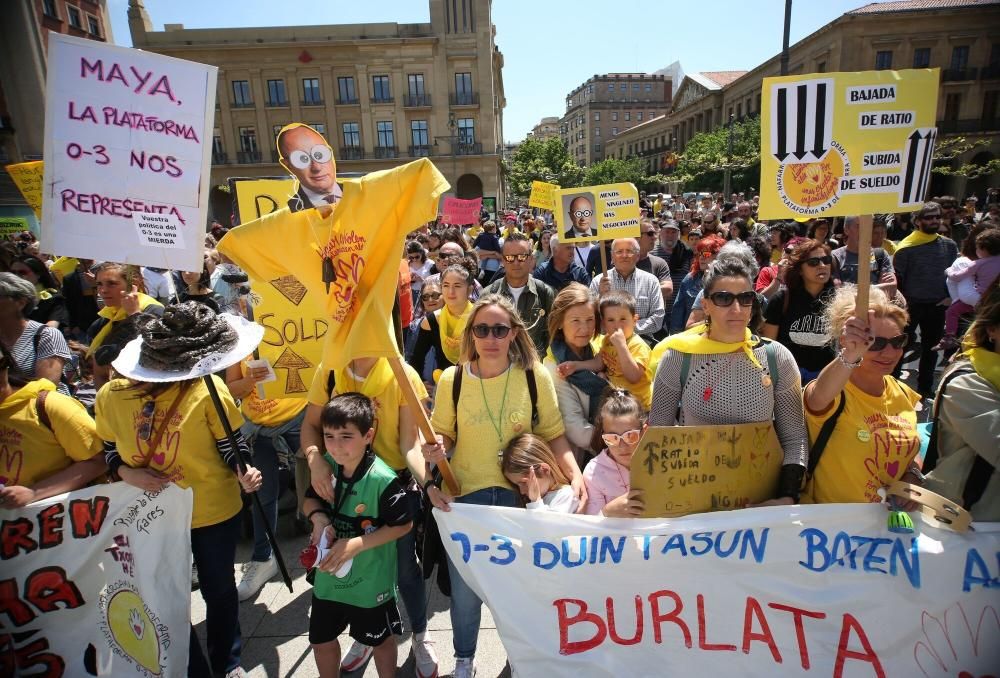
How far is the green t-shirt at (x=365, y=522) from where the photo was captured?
2348 millimetres

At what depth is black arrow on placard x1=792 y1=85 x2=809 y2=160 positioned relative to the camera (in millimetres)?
2223

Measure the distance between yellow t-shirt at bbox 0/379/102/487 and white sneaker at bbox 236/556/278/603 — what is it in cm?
131

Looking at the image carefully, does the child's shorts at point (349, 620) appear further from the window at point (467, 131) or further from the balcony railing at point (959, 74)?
the balcony railing at point (959, 74)

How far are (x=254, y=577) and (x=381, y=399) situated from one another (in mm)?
1691

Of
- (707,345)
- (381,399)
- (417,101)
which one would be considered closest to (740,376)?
(707,345)

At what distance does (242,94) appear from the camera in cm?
3966

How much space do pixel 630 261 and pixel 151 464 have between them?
407 centimetres

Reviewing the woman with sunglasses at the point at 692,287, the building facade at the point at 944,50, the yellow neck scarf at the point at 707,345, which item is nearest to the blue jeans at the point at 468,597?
the yellow neck scarf at the point at 707,345

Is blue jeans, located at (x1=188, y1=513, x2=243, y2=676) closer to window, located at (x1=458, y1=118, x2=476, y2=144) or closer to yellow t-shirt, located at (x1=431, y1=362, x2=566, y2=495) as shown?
yellow t-shirt, located at (x1=431, y1=362, x2=566, y2=495)

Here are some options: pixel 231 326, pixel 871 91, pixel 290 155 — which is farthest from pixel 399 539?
pixel 871 91

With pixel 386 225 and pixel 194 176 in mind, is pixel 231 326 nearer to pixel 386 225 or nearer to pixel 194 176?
pixel 194 176

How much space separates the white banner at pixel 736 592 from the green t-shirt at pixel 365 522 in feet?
0.94

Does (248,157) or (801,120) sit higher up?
(248,157)

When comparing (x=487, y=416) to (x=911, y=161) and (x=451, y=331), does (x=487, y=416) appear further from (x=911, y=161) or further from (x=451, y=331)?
(x=911, y=161)
